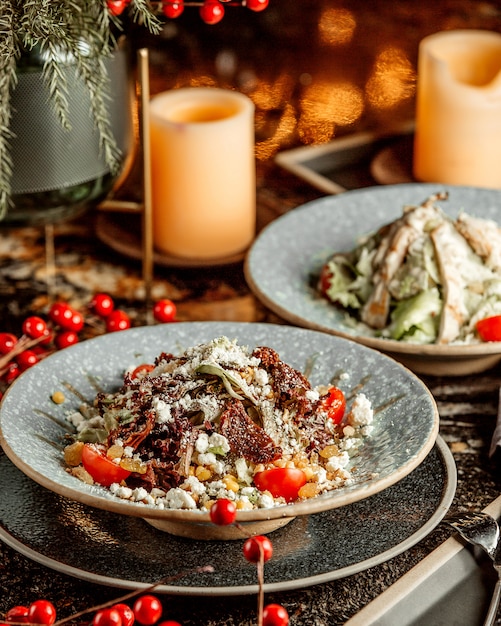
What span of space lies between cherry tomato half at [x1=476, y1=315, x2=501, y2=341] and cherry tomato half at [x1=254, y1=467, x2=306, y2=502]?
1.66 ft

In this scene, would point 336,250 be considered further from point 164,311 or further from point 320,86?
point 320,86

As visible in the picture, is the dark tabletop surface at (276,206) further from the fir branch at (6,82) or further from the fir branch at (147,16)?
the fir branch at (147,16)

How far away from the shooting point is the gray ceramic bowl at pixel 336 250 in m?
1.52

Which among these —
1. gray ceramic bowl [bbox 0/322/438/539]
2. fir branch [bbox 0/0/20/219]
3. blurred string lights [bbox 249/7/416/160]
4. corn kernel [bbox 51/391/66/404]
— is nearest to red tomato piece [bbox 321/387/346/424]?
gray ceramic bowl [bbox 0/322/438/539]

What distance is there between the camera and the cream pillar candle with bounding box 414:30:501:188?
206 cm

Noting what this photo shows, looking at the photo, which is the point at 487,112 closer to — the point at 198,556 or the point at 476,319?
the point at 476,319

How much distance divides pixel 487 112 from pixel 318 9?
1.66 meters

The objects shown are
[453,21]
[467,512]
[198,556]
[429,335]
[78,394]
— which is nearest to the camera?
[198,556]

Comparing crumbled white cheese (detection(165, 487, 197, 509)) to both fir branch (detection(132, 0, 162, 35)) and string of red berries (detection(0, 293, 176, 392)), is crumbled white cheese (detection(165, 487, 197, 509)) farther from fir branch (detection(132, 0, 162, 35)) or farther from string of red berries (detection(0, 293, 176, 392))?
fir branch (detection(132, 0, 162, 35))

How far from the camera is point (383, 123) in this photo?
2656 millimetres

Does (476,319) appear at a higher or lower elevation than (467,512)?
higher

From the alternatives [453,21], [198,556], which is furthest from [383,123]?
[198,556]

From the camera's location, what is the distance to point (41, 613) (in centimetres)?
104

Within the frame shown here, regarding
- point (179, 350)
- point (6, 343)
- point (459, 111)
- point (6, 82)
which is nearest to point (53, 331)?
point (6, 343)
